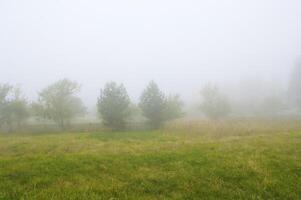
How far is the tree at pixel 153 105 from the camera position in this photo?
131 feet

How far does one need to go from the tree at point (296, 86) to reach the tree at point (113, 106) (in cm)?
5243

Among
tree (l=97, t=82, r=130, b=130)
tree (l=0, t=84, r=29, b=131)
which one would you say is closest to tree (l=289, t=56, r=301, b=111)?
tree (l=97, t=82, r=130, b=130)

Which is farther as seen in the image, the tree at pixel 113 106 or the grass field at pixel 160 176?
the tree at pixel 113 106

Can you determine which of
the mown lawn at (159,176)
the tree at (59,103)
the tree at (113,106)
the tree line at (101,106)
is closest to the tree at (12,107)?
the tree line at (101,106)

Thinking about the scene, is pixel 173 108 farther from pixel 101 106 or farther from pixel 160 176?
pixel 160 176

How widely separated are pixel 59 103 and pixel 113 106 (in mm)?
12803

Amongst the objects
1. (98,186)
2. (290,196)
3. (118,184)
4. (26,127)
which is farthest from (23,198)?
(26,127)

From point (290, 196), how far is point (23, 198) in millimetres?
9682

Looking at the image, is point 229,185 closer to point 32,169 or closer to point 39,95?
point 32,169

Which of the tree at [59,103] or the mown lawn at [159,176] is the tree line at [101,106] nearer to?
the tree at [59,103]

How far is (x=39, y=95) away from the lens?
44906 mm

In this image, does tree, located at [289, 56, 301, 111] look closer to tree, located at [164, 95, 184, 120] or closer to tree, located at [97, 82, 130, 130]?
tree, located at [164, 95, 184, 120]

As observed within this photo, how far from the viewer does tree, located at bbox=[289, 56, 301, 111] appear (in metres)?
65.3

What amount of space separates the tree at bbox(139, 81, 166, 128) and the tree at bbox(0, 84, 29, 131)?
2473 centimetres
